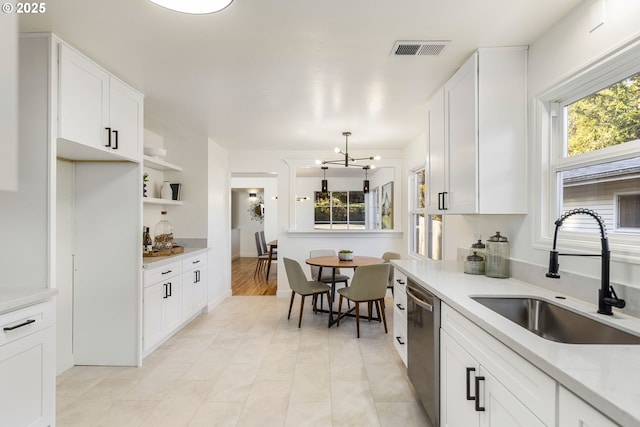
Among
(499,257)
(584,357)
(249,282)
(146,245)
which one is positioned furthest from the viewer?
(249,282)

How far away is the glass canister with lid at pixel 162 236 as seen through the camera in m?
3.67

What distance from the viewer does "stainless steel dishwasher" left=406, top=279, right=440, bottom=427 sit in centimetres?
187

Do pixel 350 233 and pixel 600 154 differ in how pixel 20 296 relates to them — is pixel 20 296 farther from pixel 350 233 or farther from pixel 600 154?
pixel 350 233

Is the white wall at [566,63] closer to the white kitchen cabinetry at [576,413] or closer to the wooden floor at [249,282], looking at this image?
the white kitchen cabinetry at [576,413]

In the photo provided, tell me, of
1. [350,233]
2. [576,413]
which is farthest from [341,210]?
[576,413]

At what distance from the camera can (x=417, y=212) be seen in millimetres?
4852

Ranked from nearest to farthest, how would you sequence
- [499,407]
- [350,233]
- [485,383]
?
[499,407] < [485,383] < [350,233]

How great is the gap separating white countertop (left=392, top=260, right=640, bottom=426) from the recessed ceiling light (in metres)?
1.75

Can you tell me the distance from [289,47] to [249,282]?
17.4 ft

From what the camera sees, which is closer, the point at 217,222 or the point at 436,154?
the point at 436,154

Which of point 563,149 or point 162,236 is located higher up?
point 563,149

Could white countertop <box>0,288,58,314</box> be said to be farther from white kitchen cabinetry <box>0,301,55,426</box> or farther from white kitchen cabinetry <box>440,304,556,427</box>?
white kitchen cabinetry <box>440,304,556,427</box>

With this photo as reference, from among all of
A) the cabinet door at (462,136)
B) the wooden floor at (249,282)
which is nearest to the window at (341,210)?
the wooden floor at (249,282)

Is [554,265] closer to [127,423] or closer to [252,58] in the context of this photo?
[252,58]
